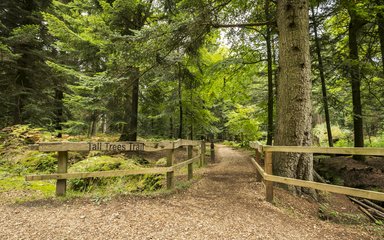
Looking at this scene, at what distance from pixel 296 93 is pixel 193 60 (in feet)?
15.6

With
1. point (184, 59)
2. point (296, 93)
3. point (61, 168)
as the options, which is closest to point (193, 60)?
point (184, 59)

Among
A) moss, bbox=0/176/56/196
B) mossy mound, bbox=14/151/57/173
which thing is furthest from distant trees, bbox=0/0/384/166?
moss, bbox=0/176/56/196

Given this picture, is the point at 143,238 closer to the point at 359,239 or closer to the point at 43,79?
the point at 359,239

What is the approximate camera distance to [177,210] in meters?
3.88

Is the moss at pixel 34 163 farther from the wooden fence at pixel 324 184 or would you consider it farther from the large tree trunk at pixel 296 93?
the large tree trunk at pixel 296 93

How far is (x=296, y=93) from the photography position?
16.9 ft

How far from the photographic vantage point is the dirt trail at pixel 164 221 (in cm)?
300

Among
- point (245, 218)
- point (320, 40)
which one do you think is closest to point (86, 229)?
point (245, 218)

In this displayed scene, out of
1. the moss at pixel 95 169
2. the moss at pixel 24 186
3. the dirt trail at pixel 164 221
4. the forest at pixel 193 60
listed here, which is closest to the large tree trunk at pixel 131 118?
the forest at pixel 193 60

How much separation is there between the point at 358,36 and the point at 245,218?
1114cm

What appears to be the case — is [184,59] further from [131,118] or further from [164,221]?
[164,221]

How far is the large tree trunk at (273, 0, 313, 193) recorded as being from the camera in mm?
5129

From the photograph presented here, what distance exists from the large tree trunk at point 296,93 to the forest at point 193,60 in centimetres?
2

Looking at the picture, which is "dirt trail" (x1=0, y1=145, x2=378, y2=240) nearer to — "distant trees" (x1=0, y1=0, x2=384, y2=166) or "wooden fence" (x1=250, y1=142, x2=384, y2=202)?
"wooden fence" (x1=250, y1=142, x2=384, y2=202)
